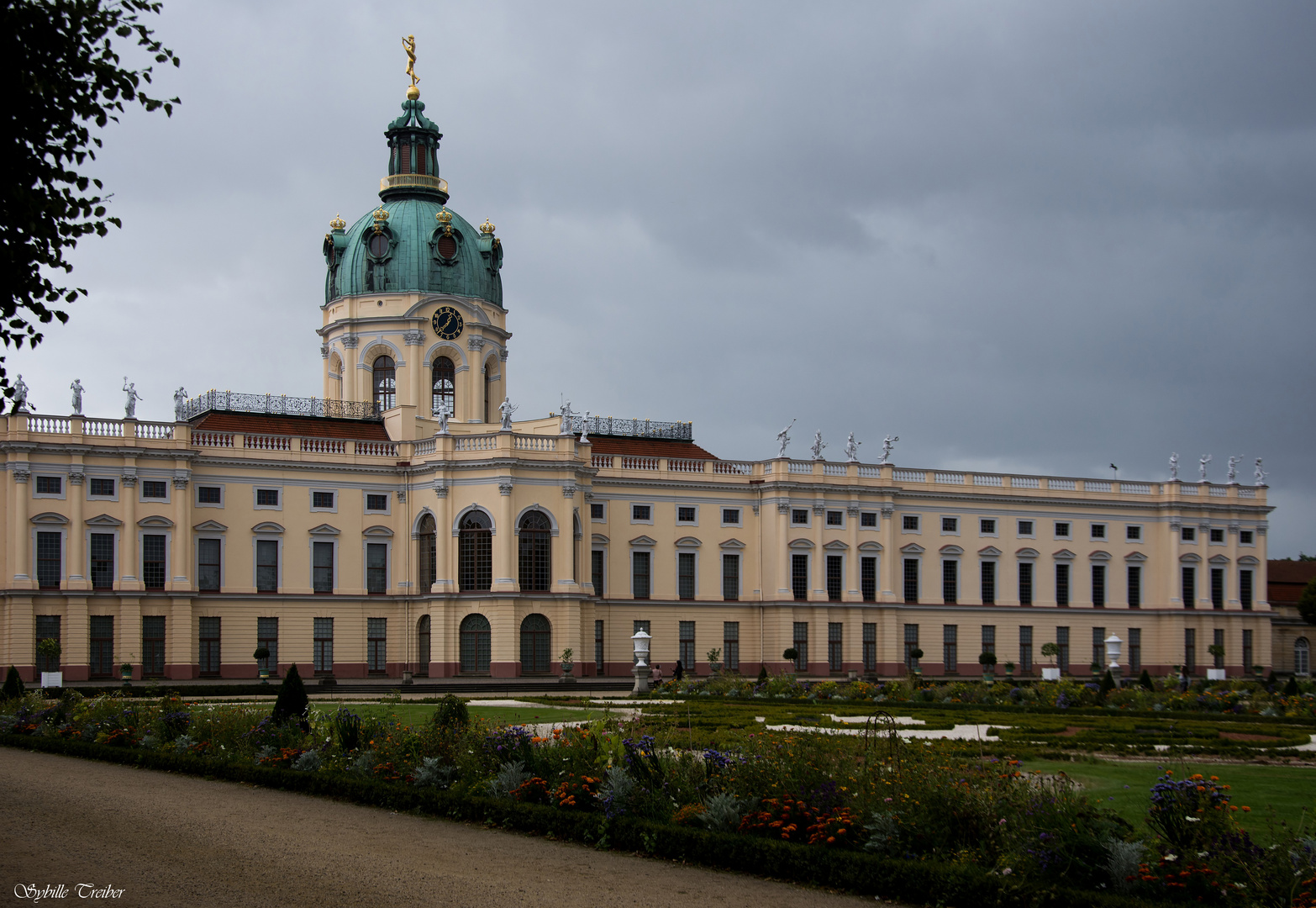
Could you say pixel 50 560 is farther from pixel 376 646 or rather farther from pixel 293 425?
pixel 376 646

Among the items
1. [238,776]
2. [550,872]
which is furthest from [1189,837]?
[238,776]

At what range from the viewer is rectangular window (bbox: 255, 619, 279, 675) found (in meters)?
62.0

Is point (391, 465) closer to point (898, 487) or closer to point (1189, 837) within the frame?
point (898, 487)

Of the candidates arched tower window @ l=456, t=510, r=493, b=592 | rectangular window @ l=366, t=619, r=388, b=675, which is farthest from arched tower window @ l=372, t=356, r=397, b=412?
rectangular window @ l=366, t=619, r=388, b=675

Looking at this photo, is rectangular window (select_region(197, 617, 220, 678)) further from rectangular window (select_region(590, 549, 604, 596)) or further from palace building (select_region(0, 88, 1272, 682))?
rectangular window (select_region(590, 549, 604, 596))

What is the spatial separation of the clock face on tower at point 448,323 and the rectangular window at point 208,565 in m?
17.4

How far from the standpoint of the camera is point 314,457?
6406 cm

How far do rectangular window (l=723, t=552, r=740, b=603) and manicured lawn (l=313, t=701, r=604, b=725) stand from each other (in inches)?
1253

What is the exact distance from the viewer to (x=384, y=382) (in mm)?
72750

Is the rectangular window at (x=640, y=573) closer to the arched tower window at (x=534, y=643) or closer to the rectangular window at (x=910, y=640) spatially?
the arched tower window at (x=534, y=643)

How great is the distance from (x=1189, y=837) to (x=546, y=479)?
165ft

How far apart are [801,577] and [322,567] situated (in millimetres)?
25637

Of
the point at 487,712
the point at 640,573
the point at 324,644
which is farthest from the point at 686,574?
the point at 487,712

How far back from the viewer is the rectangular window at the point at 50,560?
57.2m
